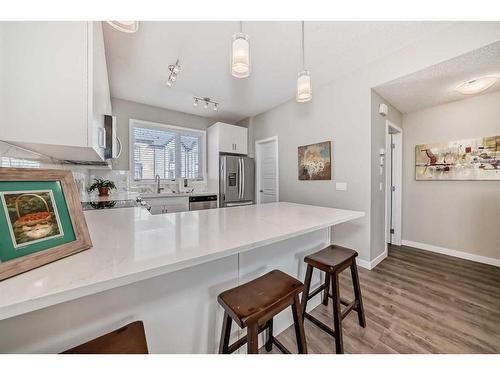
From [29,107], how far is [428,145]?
4317 millimetres

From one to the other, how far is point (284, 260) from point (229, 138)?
3.09 metres

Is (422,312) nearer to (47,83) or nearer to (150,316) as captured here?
(150,316)

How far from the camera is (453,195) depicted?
2.75 m

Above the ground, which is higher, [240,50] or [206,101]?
[206,101]

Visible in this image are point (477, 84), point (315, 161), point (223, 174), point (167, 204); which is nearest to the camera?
point (477, 84)

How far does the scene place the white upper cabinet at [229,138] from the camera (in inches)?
153

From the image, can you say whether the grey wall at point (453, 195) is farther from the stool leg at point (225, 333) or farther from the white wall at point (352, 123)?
the stool leg at point (225, 333)

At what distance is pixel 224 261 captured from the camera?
42.8 inches

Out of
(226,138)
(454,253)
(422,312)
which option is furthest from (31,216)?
(454,253)

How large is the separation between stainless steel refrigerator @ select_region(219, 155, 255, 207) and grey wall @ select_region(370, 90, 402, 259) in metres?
2.33

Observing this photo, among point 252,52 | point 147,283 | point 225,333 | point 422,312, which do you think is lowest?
point 422,312

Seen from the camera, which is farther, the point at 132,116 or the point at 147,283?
the point at 132,116
